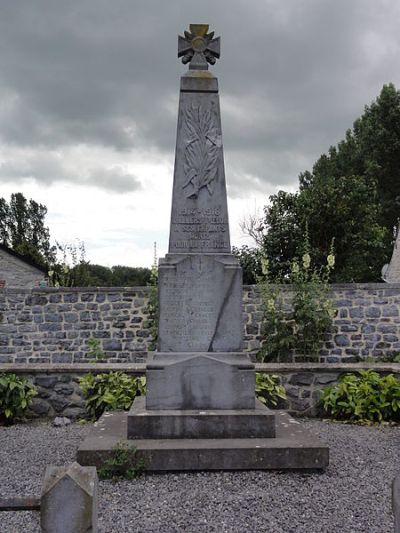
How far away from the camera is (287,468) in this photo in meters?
4.36

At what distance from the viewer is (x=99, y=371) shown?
695 cm

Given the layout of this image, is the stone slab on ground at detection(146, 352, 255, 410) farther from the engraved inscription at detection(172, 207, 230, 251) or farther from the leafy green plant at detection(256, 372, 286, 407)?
the leafy green plant at detection(256, 372, 286, 407)

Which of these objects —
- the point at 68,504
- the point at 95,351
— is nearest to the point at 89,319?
the point at 95,351

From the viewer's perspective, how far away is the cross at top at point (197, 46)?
5.68 m

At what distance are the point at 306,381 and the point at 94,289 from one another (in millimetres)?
5750

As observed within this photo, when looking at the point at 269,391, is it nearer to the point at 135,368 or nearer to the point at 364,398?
the point at 364,398

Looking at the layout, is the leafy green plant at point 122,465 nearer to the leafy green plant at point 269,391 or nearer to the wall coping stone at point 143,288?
the leafy green plant at point 269,391

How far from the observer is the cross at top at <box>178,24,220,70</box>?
5.68 metres

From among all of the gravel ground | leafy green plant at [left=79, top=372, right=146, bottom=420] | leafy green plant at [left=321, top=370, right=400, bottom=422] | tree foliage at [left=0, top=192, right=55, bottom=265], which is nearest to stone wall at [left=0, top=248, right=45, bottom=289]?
leafy green plant at [left=79, top=372, right=146, bottom=420]

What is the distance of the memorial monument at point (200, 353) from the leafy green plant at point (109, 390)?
2.13 feet

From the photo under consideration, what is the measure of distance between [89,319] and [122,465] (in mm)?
7283

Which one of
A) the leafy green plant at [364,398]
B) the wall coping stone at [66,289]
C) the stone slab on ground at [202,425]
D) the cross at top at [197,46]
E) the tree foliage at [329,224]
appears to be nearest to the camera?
the stone slab on ground at [202,425]

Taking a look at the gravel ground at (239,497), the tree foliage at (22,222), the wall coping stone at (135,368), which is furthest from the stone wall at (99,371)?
the tree foliage at (22,222)

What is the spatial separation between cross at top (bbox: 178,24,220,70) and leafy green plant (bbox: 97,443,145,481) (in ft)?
12.8
